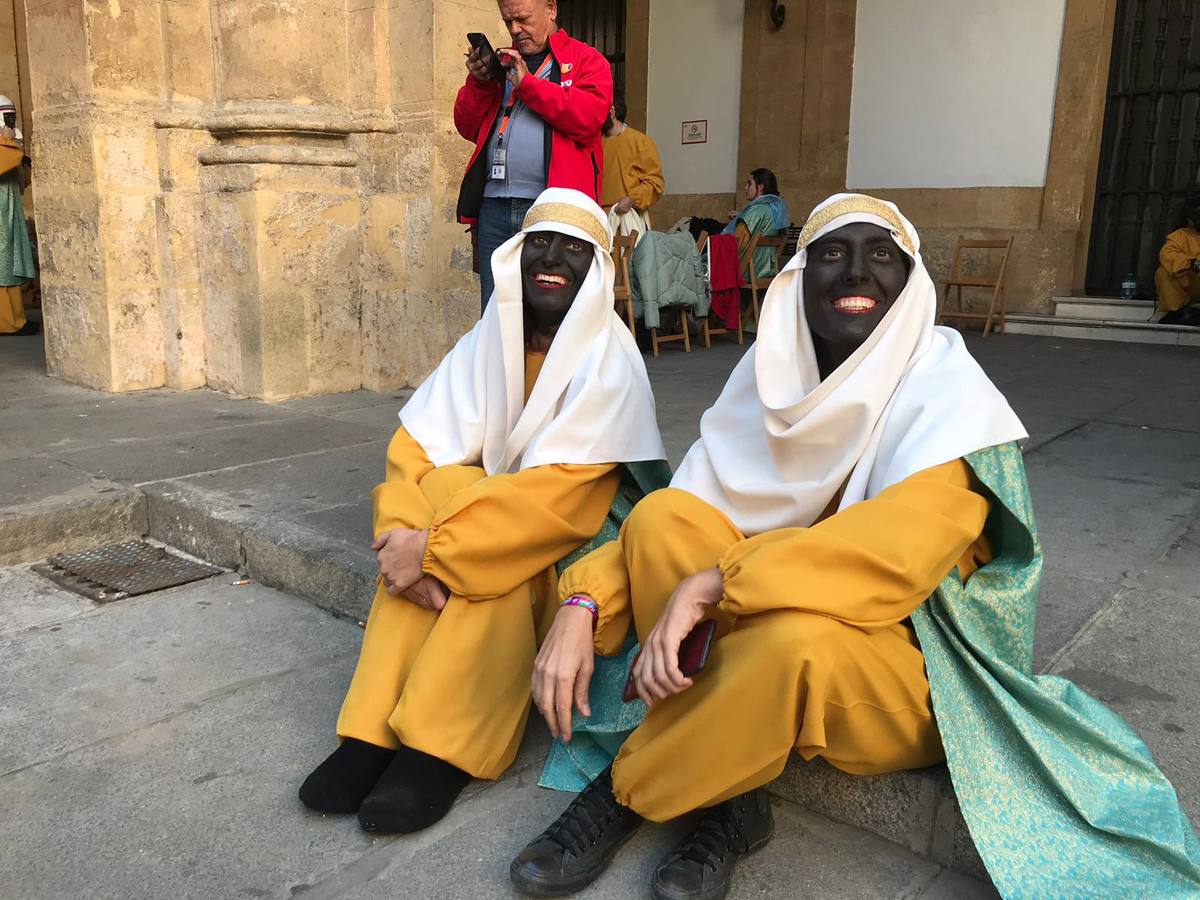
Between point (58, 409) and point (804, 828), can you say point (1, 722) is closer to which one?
point (804, 828)

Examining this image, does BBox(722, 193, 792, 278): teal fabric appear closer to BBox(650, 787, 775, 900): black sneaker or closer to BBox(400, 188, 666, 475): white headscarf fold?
BBox(400, 188, 666, 475): white headscarf fold

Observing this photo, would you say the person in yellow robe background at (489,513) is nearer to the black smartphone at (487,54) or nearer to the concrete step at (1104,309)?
the black smartphone at (487,54)

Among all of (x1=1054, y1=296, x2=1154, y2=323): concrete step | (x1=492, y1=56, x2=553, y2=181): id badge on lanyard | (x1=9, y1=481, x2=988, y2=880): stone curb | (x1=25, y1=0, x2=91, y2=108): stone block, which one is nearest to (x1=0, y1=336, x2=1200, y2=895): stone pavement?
(x1=9, y1=481, x2=988, y2=880): stone curb

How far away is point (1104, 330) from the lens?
9344mm

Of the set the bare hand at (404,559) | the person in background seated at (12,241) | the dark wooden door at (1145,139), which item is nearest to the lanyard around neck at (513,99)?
the bare hand at (404,559)

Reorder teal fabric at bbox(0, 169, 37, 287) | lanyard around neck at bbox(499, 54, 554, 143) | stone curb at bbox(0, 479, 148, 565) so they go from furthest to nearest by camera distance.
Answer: teal fabric at bbox(0, 169, 37, 287), lanyard around neck at bbox(499, 54, 554, 143), stone curb at bbox(0, 479, 148, 565)

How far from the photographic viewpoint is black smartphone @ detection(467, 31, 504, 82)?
4.11 metres

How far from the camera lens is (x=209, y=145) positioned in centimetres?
582

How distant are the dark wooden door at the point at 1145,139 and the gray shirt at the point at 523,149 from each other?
760 cm

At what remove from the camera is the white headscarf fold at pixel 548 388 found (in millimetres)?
2512

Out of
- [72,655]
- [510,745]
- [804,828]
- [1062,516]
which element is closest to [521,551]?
[510,745]

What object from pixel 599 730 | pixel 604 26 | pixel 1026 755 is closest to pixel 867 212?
pixel 1026 755

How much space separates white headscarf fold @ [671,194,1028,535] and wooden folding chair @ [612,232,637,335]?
5.30 metres

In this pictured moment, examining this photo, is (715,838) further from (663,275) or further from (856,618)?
(663,275)
